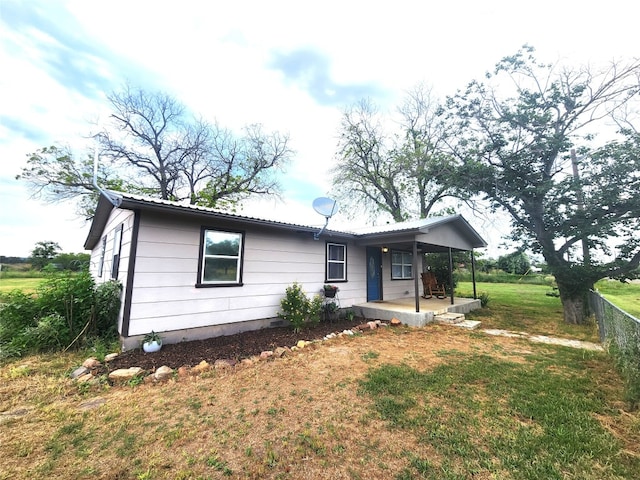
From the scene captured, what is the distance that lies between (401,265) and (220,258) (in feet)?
25.0

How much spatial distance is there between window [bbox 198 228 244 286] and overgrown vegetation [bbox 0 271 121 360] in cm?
159

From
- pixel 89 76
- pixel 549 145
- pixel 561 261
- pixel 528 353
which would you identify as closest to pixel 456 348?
pixel 528 353

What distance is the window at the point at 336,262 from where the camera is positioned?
25.9ft

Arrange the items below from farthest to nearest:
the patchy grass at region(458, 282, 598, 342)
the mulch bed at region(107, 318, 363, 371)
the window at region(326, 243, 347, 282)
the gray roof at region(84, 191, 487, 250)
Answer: the window at region(326, 243, 347, 282), the patchy grass at region(458, 282, 598, 342), the gray roof at region(84, 191, 487, 250), the mulch bed at region(107, 318, 363, 371)

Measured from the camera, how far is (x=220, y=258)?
5582mm

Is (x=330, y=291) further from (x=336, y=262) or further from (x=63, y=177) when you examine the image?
(x=63, y=177)

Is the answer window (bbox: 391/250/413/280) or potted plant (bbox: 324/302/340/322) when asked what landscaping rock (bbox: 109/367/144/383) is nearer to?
potted plant (bbox: 324/302/340/322)

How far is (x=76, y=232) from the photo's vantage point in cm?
1538

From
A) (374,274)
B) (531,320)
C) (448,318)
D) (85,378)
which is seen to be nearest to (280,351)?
(85,378)

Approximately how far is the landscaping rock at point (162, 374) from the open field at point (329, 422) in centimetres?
18

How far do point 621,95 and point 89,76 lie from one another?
58.6 ft

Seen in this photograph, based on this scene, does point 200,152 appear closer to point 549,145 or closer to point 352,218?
point 352,218

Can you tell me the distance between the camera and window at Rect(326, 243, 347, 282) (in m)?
7.91

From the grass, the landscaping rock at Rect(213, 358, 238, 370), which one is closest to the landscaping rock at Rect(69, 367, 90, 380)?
the landscaping rock at Rect(213, 358, 238, 370)
